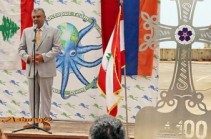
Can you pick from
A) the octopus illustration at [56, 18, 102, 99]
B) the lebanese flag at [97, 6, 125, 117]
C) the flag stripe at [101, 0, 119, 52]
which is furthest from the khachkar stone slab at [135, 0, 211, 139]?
the octopus illustration at [56, 18, 102, 99]

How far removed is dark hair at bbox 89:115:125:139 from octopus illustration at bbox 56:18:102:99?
3284 millimetres

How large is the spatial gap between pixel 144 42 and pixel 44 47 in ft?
3.62

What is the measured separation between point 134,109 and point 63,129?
2.71 feet

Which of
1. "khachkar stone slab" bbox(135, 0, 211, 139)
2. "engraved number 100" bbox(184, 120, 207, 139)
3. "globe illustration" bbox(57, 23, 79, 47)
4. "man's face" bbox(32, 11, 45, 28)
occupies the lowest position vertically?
"engraved number 100" bbox(184, 120, 207, 139)

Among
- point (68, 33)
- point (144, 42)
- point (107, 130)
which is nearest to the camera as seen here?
point (107, 130)

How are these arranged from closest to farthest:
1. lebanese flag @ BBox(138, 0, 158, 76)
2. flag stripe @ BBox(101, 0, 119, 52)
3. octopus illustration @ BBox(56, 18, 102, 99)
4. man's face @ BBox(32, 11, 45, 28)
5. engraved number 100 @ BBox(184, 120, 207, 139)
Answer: engraved number 100 @ BBox(184, 120, 207, 139)
man's face @ BBox(32, 11, 45, 28)
lebanese flag @ BBox(138, 0, 158, 76)
flag stripe @ BBox(101, 0, 119, 52)
octopus illustration @ BBox(56, 18, 102, 99)

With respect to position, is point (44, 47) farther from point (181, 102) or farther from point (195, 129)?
point (195, 129)

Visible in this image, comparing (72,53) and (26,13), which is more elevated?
(26,13)

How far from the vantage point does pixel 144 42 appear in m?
4.67

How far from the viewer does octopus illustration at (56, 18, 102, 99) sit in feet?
15.9

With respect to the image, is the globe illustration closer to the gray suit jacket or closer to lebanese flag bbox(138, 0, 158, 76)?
the gray suit jacket

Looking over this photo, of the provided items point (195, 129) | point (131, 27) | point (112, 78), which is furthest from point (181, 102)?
point (131, 27)

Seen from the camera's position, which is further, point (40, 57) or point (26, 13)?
point (26, 13)

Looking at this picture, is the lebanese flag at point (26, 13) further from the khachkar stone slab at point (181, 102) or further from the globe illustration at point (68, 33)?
the khachkar stone slab at point (181, 102)
